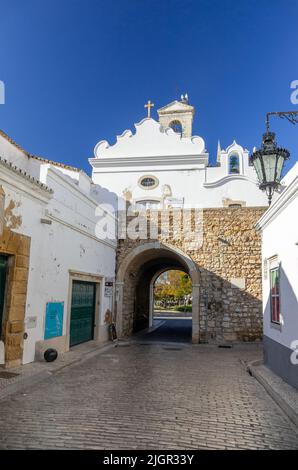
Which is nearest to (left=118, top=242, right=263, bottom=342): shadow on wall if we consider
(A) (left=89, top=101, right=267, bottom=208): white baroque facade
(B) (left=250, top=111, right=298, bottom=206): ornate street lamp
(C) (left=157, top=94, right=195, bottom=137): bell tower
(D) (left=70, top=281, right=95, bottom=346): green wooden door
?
(D) (left=70, top=281, right=95, bottom=346): green wooden door

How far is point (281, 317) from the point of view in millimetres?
7203

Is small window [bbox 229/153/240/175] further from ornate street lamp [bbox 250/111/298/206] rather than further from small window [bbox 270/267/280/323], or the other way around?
ornate street lamp [bbox 250/111/298/206]

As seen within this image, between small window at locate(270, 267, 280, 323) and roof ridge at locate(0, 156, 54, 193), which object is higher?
roof ridge at locate(0, 156, 54, 193)

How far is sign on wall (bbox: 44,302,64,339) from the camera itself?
28.9ft

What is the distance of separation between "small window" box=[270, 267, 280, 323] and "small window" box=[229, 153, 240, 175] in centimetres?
1435

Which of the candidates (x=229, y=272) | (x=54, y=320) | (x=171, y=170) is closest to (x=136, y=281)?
(x=229, y=272)

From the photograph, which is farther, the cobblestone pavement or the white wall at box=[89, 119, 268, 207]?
the white wall at box=[89, 119, 268, 207]

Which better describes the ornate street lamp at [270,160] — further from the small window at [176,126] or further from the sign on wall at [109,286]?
the small window at [176,126]

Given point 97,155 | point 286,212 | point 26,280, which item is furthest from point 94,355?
point 97,155

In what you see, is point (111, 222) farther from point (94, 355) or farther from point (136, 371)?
point (136, 371)

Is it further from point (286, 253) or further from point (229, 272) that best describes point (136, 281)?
point (286, 253)

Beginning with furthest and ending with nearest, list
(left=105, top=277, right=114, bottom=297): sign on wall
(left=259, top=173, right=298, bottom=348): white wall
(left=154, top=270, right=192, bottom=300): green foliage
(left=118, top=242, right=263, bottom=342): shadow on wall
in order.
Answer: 1. (left=154, top=270, right=192, bottom=300): green foliage
2. (left=105, top=277, right=114, bottom=297): sign on wall
3. (left=118, top=242, right=263, bottom=342): shadow on wall
4. (left=259, top=173, right=298, bottom=348): white wall

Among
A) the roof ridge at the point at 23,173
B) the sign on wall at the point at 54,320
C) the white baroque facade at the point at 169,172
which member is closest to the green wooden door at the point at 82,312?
the sign on wall at the point at 54,320

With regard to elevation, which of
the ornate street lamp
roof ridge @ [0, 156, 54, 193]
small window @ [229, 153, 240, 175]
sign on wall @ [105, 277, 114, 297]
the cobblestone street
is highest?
small window @ [229, 153, 240, 175]
